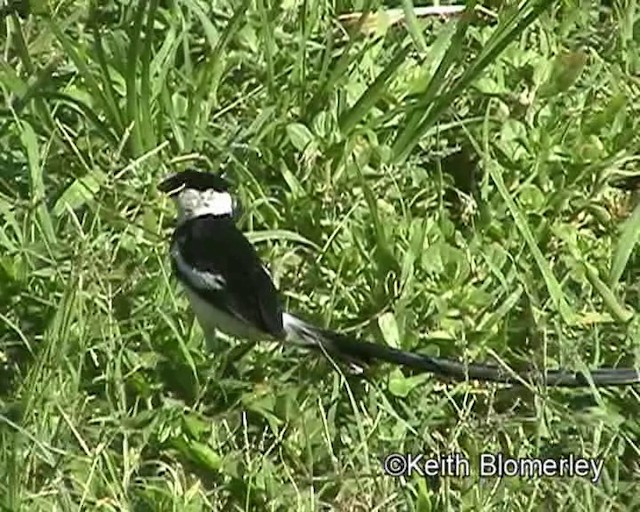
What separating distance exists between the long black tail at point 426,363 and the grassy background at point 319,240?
35 mm

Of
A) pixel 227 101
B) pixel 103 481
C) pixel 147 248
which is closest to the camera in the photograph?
pixel 103 481

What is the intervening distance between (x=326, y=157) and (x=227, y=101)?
1.19 ft

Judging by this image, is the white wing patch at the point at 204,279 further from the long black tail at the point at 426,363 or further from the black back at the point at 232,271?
the long black tail at the point at 426,363

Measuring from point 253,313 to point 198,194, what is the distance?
0.45 meters

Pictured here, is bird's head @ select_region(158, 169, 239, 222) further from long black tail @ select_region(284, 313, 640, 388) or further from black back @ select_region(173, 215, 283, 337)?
long black tail @ select_region(284, 313, 640, 388)

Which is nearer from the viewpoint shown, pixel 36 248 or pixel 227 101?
pixel 36 248

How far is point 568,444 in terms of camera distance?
3867 millimetres

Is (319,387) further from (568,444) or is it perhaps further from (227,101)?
(227,101)

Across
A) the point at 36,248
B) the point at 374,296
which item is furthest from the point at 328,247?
the point at 36,248

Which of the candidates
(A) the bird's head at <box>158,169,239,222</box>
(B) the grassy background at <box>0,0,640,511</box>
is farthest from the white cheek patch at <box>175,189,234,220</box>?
(B) the grassy background at <box>0,0,640,511</box>

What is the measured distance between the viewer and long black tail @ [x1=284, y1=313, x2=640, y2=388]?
3969 millimetres

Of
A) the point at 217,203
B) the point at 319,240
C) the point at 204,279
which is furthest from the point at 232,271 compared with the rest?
the point at 319,240

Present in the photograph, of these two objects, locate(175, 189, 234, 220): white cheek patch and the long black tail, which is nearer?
the long black tail

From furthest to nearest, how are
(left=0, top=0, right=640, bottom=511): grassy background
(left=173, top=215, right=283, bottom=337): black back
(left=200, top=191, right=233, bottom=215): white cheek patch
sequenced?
(left=200, top=191, right=233, bottom=215): white cheek patch < (left=173, top=215, right=283, bottom=337): black back < (left=0, top=0, right=640, bottom=511): grassy background
